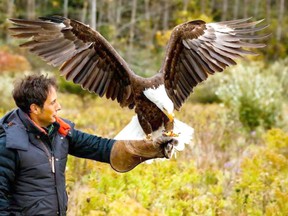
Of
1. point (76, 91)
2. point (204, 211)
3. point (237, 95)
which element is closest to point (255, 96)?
point (237, 95)

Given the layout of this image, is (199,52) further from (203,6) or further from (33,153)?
(203,6)

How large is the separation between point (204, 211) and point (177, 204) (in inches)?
8.6

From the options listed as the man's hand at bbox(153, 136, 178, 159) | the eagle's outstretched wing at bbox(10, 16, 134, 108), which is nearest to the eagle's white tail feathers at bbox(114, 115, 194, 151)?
the eagle's outstretched wing at bbox(10, 16, 134, 108)

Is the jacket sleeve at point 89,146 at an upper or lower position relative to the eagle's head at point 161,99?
lower

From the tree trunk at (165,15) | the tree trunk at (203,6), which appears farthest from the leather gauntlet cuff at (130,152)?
the tree trunk at (203,6)

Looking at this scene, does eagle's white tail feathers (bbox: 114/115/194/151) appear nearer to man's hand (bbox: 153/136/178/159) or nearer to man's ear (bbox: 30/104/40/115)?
man's hand (bbox: 153/136/178/159)

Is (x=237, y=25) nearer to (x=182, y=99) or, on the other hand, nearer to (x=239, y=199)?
(x=182, y=99)

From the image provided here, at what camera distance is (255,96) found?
11938 millimetres

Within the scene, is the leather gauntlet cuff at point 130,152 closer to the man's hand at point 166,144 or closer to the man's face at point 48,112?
the man's hand at point 166,144

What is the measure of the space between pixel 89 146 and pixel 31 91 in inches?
24.9

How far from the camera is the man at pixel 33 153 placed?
139 inches

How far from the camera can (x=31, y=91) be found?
144 inches

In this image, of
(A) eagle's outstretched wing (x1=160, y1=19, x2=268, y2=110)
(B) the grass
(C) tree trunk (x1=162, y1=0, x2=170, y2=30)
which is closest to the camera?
(B) the grass

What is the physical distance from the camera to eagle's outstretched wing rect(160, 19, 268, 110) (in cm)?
571
